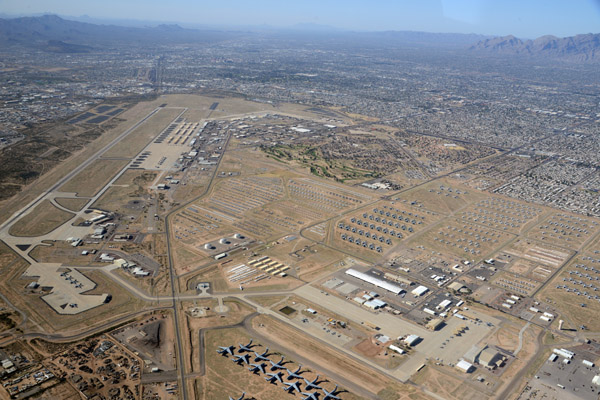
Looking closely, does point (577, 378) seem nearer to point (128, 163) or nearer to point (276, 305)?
point (276, 305)

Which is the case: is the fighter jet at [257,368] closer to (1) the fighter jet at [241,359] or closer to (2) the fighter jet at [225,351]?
(1) the fighter jet at [241,359]

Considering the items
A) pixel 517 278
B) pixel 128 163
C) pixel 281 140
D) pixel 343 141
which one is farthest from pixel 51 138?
pixel 517 278

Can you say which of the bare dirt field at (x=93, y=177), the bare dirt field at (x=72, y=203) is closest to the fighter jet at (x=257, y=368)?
the bare dirt field at (x=72, y=203)

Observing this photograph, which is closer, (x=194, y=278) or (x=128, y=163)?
(x=194, y=278)

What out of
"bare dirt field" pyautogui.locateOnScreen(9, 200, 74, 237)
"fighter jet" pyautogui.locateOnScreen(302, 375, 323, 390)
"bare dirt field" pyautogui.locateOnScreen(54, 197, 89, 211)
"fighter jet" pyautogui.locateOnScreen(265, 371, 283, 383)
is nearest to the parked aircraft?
"fighter jet" pyautogui.locateOnScreen(265, 371, 283, 383)

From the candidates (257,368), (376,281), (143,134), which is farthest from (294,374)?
(143,134)

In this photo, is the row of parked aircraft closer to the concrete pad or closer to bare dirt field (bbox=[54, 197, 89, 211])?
the concrete pad
